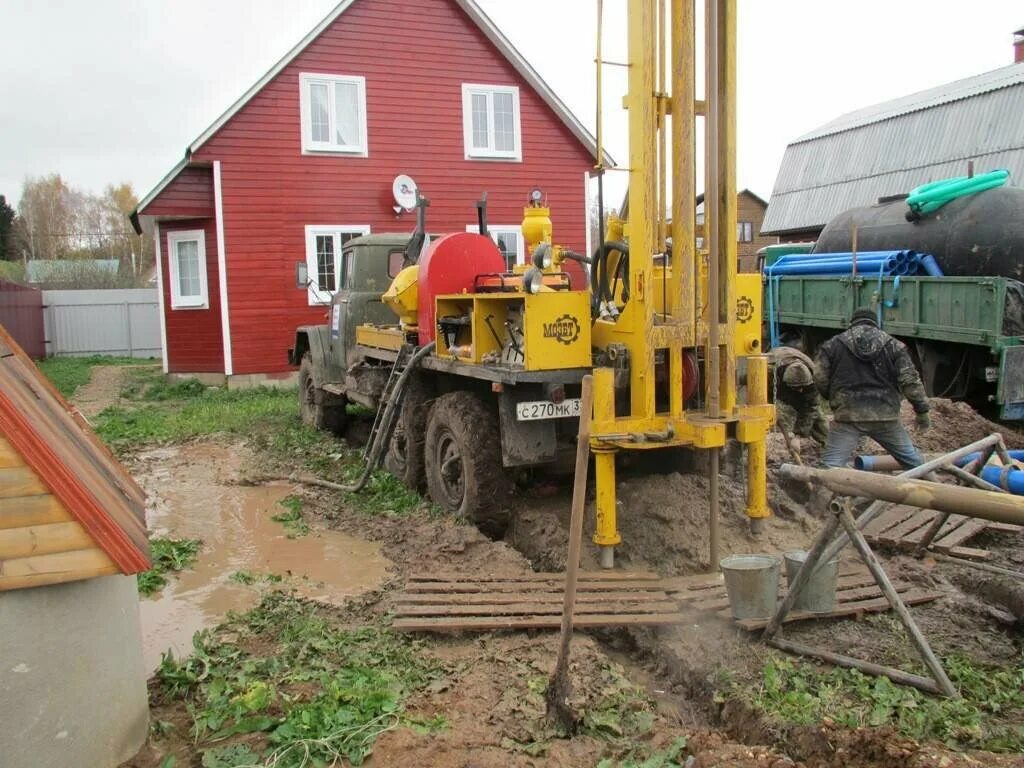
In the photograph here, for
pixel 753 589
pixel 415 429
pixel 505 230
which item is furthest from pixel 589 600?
pixel 505 230

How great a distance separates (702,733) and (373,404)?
249 inches

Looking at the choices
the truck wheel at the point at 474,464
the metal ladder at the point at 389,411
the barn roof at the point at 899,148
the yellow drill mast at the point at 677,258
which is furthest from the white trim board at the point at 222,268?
the barn roof at the point at 899,148

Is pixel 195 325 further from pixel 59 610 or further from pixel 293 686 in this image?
pixel 59 610

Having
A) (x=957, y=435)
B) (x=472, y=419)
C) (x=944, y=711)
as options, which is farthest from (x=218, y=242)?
(x=944, y=711)

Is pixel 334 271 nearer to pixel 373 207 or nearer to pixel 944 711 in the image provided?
pixel 373 207

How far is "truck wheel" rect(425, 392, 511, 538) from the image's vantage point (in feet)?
21.7

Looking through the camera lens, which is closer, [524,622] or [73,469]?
[73,469]

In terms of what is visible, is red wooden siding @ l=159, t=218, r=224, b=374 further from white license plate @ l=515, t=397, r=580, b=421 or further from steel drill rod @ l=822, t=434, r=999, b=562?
steel drill rod @ l=822, t=434, r=999, b=562

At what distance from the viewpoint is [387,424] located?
793cm

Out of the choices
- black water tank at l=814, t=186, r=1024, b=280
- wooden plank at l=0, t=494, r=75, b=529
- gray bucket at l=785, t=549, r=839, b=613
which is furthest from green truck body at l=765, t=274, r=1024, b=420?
wooden plank at l=0, t=494, r=75, b=529

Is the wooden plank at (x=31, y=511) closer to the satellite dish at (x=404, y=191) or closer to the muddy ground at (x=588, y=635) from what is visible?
the muddy ground at (x=588, y=635)

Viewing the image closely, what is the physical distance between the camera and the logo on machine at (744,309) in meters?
6.04

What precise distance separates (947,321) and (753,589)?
7.19 metres

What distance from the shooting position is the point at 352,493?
831 cm
